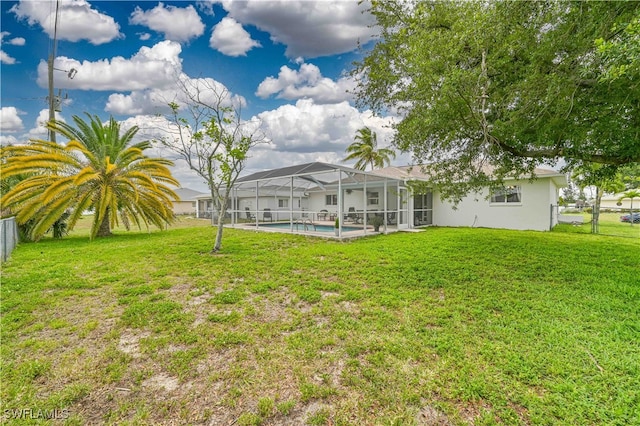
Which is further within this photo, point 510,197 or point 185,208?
point 185,208

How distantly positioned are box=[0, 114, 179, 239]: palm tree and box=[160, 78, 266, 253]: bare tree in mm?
4409

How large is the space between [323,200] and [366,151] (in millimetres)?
9939

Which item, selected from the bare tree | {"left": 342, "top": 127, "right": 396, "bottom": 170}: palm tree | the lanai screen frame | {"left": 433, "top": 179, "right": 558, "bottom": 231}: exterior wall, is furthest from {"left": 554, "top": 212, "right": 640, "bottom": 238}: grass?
{"left": 342, "top": 127, "right": 396, "bottom": 170}: palm tree

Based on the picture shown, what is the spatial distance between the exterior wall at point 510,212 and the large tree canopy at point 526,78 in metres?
7.08

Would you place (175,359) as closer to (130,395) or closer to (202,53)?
(130,395)

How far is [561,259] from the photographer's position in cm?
701

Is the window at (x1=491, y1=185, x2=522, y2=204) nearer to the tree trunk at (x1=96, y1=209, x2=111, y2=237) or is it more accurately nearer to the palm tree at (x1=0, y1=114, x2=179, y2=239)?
the palm tree at (x1=0, y1=114, x2=179, y2=239)

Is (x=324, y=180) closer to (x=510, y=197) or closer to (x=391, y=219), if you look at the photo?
(x=391, y=219)

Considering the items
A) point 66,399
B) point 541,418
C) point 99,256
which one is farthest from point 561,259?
point 99,256

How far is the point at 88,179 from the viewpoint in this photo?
34.2 feet

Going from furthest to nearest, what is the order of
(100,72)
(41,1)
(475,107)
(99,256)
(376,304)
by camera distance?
1. (100,72)
2. (41,1)
3. (99,256)
4. (475,107)
5. (376,304)

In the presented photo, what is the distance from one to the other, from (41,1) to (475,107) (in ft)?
47.3

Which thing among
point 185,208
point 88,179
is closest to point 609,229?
point 88,179

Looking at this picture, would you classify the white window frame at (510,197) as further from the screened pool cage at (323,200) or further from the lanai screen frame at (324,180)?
the lanai screen frame at (324,180)
